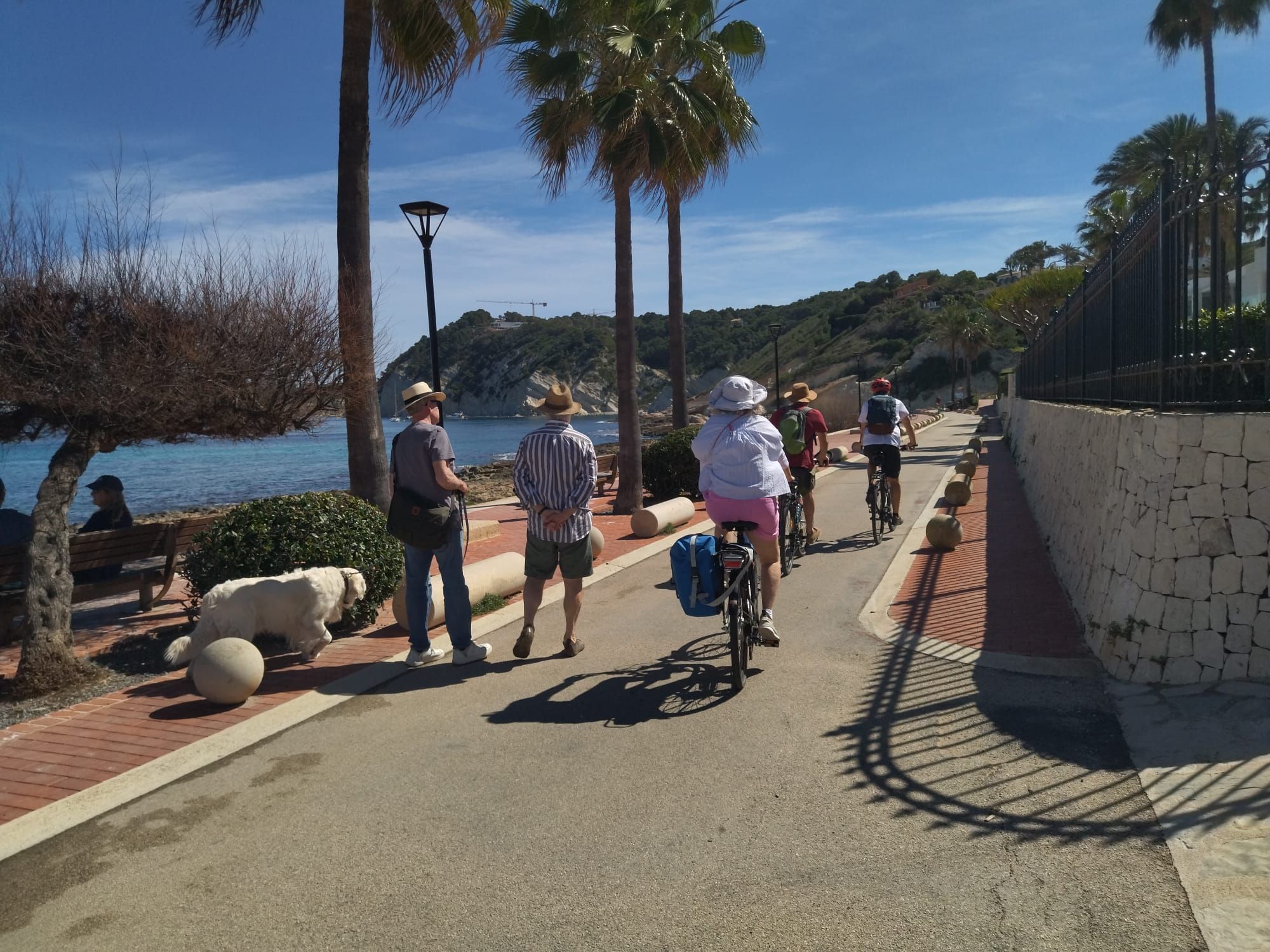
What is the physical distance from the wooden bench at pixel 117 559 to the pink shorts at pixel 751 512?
4883 mm

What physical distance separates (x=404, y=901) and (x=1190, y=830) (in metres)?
2.88

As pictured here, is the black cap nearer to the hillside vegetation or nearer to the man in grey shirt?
the man in grey shirt

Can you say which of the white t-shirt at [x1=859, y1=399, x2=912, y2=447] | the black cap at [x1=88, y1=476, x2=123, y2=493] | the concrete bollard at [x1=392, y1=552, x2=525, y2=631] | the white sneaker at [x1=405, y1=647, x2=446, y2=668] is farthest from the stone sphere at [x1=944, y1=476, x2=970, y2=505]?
the black cap at [x1=88, y1=476, x2=123, y2=493]

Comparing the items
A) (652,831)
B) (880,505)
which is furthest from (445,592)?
(880,505)

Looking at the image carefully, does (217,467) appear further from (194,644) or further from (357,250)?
(194,644)

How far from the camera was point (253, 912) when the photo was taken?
340 centimetres

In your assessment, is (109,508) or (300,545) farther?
(109,508)

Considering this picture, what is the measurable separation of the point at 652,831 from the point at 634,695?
1811 mm

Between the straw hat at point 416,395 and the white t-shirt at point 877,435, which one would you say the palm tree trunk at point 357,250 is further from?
the white t-shirt at point 877,435

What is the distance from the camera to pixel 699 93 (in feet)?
46.6

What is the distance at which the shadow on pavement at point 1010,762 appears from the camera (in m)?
3.78

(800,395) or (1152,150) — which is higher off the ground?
(1152,150)

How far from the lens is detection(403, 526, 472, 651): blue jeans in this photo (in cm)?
647

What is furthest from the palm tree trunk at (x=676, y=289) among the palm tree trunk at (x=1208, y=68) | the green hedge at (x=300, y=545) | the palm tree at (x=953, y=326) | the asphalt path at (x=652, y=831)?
the palm tree at (x=953, y=326)
